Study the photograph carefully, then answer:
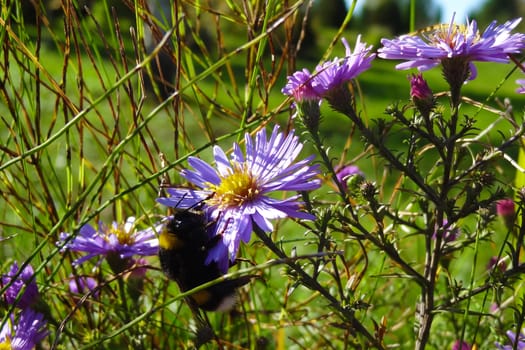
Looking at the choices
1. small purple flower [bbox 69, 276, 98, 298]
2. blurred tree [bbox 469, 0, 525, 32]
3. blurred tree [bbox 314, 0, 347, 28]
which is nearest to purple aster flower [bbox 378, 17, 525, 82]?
small purple flower [bbox 69, 276, 98, 298]

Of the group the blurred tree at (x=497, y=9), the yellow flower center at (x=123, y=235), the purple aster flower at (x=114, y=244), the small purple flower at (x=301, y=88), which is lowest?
the purple aster flower at (x=114, y=244)

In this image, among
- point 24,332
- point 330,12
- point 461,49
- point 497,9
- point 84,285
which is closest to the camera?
point 461,49

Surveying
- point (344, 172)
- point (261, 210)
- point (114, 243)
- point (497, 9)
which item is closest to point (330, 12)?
point (344, 172)

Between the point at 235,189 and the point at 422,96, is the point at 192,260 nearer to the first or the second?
the point at 235,189

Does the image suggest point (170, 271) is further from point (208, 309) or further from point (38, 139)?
point (38, 139)

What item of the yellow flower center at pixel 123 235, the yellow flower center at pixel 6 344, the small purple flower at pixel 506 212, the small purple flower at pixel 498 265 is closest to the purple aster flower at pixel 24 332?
the yellow flower center at pixel 6 344

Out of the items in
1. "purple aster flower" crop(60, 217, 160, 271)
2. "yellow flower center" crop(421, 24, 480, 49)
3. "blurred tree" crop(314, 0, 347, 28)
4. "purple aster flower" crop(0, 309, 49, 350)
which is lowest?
"purple aster flower" crop(0, 309, 49, 350)

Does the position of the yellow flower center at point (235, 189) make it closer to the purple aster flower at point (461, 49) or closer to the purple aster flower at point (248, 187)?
the purple aster flower at point (248, 187)

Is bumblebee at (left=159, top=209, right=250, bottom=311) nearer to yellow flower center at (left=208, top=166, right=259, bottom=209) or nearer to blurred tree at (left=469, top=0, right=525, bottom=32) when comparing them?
yellow flower center at (left=208, top=166, right=259, bottom=209)
